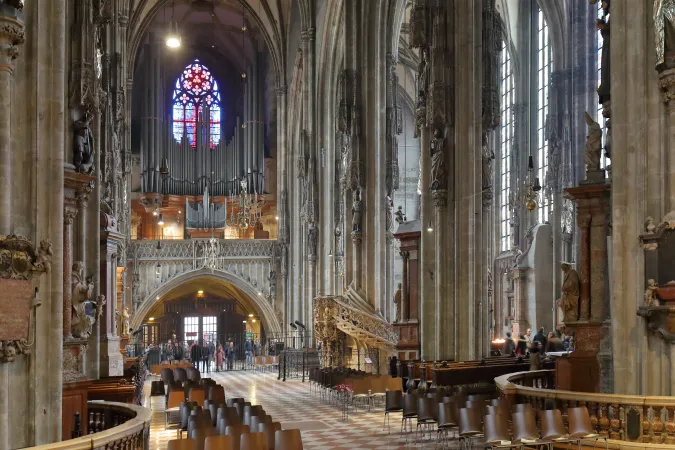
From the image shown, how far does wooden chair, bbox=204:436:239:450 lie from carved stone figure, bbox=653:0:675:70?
7003 mm

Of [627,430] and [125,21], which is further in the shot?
[125,21]

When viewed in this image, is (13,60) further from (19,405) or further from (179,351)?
(179,351)

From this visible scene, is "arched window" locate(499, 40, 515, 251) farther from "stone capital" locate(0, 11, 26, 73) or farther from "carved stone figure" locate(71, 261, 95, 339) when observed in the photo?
"stone capital" locate(0, 11, 26, 73)

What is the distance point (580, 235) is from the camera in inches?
509

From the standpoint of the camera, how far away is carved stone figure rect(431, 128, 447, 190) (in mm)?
20016

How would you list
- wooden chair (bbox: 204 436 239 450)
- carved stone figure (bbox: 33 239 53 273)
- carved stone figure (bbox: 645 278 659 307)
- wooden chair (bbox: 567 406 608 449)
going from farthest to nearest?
1. carved stone figure (bbox: 645 278 659 307)
2. wooden chair (bbox: 567 406 608 449)
3. carved stone figure (bbox: 33 239 53 273)
4. wooden chair (bbox: 204 436 239 450)

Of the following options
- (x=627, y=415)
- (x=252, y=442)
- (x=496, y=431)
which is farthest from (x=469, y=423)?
(x=252, y=442)

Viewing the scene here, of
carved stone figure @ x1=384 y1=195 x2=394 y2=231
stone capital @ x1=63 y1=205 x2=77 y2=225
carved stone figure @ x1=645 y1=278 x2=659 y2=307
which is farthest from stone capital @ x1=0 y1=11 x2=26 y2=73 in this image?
carved stone figure @ x1=384 y1=195 x2=394 y2=231

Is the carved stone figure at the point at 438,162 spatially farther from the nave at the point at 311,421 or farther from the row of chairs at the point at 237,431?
the row of chairs at the point at 237,431

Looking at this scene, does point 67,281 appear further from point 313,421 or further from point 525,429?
point 313,421

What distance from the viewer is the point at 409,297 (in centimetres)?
2323

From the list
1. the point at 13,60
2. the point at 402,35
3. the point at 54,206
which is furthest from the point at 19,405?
the point at 402,35

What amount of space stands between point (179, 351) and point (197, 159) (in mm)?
13410

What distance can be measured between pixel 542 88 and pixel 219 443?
1049 inches
